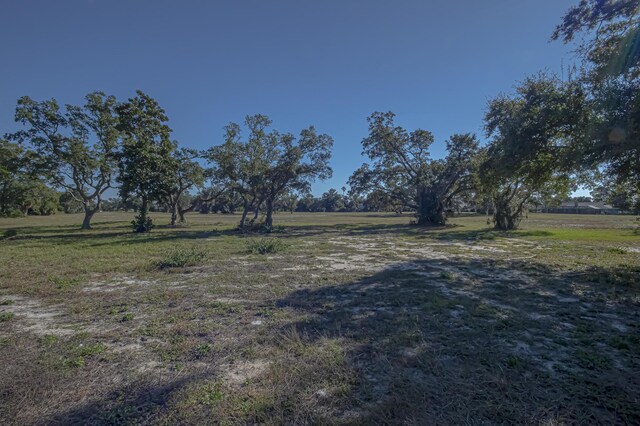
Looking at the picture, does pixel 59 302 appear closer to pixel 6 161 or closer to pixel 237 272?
pixel 237 272

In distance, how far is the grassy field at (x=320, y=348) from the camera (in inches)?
103

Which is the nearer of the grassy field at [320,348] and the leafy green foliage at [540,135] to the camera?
the grassy field at [320,348]

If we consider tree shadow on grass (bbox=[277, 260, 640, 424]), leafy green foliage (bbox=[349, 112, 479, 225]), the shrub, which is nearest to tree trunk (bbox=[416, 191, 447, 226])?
leafy green foliage (bbox=[349, 112, 479, 225])

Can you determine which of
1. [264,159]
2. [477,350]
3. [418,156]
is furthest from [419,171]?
[477,350]

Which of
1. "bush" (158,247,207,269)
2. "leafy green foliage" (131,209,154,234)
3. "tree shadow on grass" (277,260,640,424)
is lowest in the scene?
"tree shadow on grass" (277,260,640,424)

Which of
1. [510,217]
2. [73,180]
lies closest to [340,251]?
[510,217]

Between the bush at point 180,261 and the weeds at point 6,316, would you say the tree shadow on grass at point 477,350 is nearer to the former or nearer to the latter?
the weeds at point 6,316

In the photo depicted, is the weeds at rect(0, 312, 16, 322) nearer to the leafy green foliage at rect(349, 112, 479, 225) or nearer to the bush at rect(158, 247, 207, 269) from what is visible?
the bush at rect(158, 247, 207, 269)

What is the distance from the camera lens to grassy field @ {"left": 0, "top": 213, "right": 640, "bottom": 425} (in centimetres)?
262

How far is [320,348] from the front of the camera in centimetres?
374

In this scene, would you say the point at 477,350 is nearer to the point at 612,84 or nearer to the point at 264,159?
the point at 612,84

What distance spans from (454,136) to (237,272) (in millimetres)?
26757

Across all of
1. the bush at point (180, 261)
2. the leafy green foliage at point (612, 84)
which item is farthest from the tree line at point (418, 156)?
the bush at point (180, 261)

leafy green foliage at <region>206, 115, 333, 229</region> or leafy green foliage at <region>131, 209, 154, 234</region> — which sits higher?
leafy green foliage at <region>206, 115, 333, 229</region>
